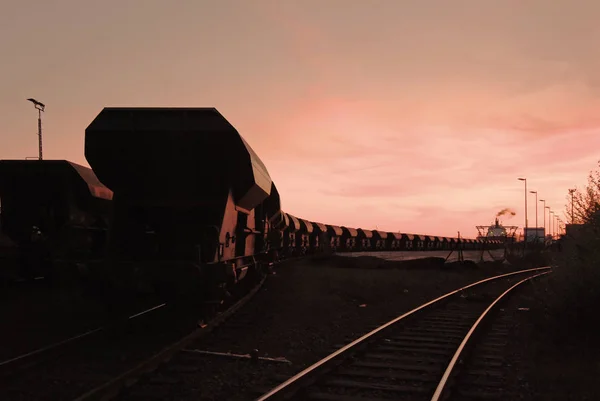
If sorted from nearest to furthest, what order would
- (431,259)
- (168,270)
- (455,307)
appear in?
(168,270) → (455,307) → (431,259)

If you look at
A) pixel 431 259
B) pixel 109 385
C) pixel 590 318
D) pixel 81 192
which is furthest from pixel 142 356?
pixel 431 259

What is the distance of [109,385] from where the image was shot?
5.99m

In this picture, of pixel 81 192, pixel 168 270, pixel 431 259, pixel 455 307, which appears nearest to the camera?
pixel 168 270

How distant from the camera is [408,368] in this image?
732 centimetres

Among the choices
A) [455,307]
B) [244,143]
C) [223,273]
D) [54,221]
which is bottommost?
[455,307]

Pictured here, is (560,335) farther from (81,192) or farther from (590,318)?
(81,192)

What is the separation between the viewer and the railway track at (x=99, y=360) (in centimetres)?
630

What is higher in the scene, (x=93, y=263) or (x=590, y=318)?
(x=93, y=263)

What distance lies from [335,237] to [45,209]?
91.1ft

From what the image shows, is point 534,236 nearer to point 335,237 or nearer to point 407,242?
point 407,242

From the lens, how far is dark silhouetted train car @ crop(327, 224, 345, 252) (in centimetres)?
3812

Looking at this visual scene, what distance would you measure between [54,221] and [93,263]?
5.46 m

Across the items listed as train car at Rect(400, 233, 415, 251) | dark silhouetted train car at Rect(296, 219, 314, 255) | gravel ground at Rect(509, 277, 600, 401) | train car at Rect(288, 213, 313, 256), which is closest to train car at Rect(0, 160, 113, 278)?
gravel ground at Rect(509, 277, 600, 401)

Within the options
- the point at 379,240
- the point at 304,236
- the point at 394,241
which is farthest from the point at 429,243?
the point at 304,236
